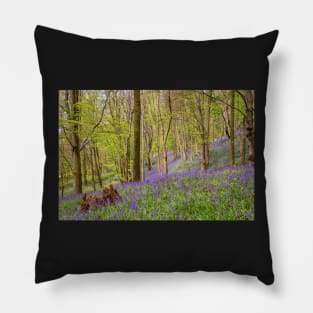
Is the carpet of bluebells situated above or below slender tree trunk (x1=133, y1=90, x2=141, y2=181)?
below

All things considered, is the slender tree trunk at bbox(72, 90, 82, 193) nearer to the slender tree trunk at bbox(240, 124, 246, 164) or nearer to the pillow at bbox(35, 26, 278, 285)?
the pillow at bbox(35, 26, 278, 285)

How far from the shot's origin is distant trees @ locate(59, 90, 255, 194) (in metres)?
1.39

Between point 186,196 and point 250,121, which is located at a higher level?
point 250,121

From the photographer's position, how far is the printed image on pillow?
→ 1.38 metres

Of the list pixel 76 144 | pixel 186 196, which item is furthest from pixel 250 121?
pixel 76 144

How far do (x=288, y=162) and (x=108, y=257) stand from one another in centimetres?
86

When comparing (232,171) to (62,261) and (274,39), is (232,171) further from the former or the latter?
(62,261)

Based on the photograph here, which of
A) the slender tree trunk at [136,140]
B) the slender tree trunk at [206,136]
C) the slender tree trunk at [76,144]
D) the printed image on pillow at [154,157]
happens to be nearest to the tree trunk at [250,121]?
the printed image on pillow at [154,157]

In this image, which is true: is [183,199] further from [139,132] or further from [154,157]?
[139,132]

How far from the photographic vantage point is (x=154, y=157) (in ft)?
4.59

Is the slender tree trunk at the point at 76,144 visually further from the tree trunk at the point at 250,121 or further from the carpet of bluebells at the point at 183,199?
the tree trunk at the point at 250,121

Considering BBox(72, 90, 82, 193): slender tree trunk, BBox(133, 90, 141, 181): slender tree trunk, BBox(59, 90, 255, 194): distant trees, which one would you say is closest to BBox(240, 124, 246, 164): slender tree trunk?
BBox(59, 90, 255, 194): distant trees

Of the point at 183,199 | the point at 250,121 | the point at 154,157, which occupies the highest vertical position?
the point at 250,121

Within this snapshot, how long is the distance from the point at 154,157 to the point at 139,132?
112 mm
